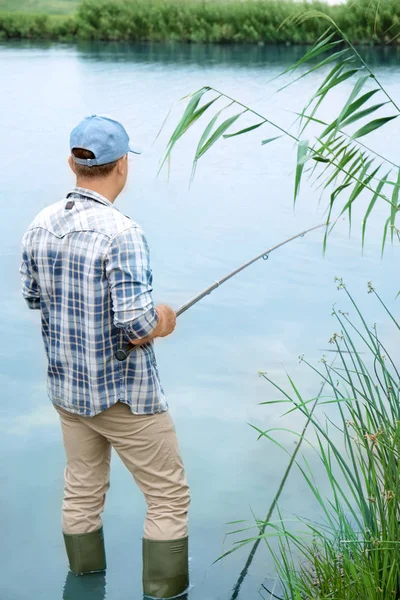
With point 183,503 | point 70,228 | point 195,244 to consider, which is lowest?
point 195,244

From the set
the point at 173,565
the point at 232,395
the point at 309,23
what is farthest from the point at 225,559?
the point at 309,23

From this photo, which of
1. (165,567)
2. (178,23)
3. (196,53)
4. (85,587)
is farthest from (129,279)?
(178,23)

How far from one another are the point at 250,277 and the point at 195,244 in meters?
0.96

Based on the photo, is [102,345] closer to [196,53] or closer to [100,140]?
[100,140]

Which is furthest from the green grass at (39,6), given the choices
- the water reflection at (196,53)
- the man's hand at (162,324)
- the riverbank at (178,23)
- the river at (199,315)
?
the man's hand at (162,324)

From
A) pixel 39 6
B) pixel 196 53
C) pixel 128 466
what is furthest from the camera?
pixel 39 6

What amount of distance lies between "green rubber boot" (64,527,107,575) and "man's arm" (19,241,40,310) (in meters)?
0.60

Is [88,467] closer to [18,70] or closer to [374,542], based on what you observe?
[374,542]

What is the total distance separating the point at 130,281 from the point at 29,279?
31 centimetres

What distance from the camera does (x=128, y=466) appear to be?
244 centimetres

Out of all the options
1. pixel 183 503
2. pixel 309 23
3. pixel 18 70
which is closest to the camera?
pixel 183 503

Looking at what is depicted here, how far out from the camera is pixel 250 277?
6293 mm

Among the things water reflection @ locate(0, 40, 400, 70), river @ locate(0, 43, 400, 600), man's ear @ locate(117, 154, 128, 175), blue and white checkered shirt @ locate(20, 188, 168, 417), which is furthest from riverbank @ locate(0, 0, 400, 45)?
blue and white checkered shirt @ locate(20, 188, 168, 417)

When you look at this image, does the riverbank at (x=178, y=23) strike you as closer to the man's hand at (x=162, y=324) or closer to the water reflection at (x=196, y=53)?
the water reflection at (x=196, y=53)
